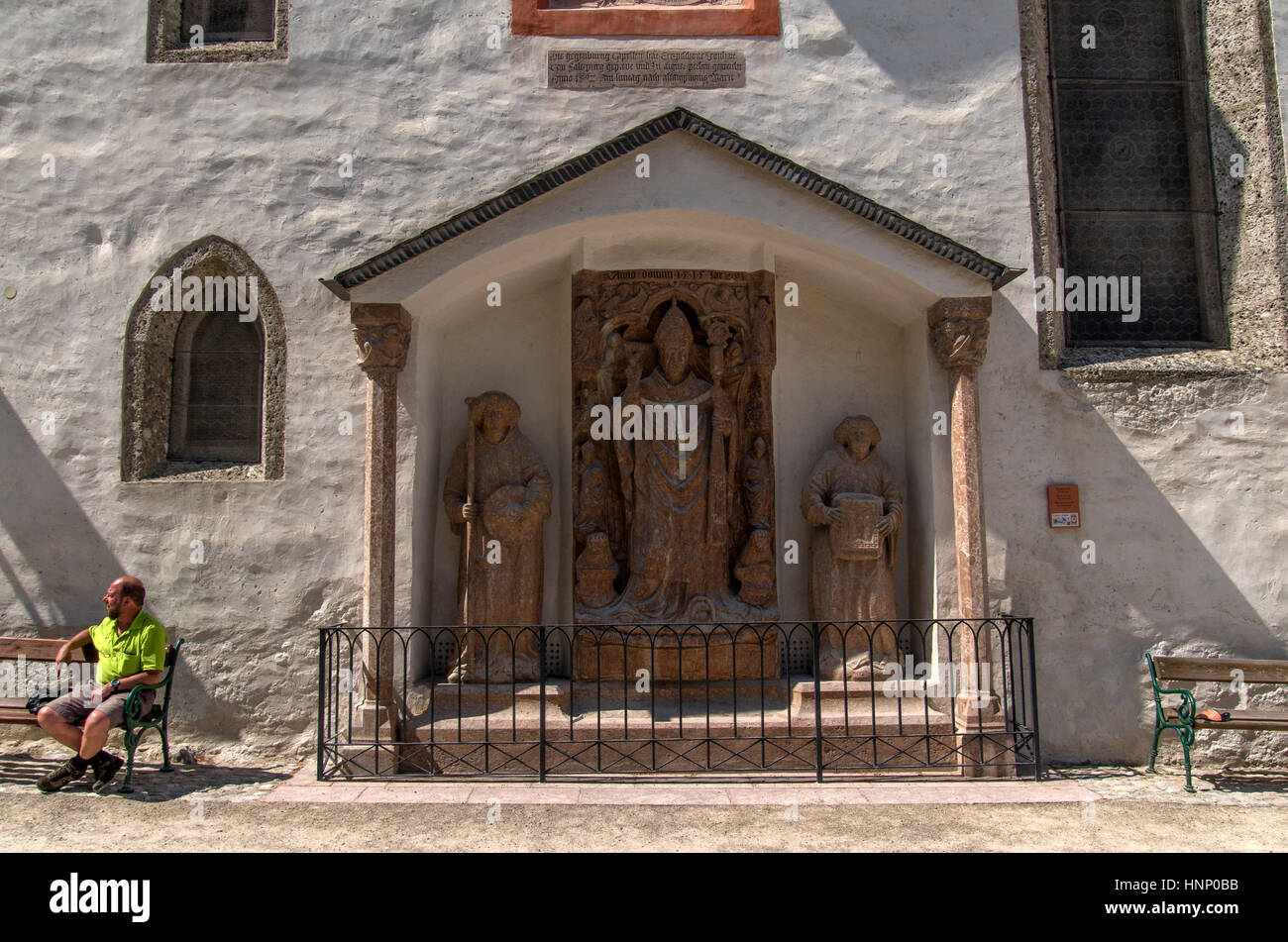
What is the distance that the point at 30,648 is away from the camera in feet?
23.2

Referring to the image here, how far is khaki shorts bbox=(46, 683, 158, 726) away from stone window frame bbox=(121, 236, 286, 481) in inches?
69.1

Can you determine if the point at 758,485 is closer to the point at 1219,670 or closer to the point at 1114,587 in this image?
the point at 1114,587

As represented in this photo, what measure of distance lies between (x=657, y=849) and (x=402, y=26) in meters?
6.28

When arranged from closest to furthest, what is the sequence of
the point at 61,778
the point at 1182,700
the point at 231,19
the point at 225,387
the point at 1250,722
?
the point at 61,778 < the point at 1250,722 < the point at 1182,700 < the point at 225,387 < the point at 231,19

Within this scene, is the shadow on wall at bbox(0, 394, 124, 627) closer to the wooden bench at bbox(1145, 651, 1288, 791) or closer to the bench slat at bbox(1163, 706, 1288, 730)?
the wooden bench at bbox(1145, 651, 1288, 791)

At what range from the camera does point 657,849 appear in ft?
16.6

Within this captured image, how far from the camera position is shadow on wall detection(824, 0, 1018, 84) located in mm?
7918

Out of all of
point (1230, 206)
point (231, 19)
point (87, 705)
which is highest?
point (231, 19)

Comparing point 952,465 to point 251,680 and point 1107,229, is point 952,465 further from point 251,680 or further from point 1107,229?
point 251,680

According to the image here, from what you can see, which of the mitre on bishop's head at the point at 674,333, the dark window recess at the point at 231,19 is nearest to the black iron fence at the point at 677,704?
the mitre on bishop's head at the point at 674,333

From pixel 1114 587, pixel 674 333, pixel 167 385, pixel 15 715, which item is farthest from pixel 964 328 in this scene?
pixel 15 715

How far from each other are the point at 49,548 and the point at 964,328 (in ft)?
22.0

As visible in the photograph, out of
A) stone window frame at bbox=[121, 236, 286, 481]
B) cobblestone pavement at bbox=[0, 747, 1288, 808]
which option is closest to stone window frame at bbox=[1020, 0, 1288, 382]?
cobblestone pavement at bbox=[0, 747, 1288, 808]

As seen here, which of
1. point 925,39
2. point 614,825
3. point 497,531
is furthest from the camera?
point 925,39
